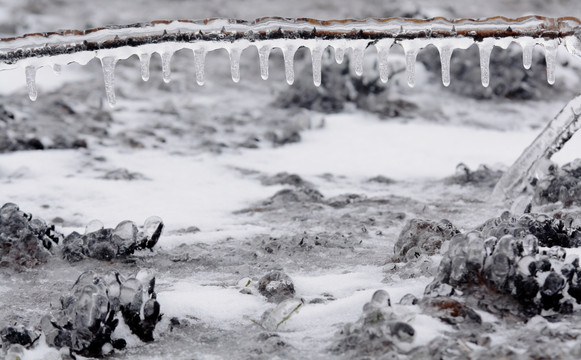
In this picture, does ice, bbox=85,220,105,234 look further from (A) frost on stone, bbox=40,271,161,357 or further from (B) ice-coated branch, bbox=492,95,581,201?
(B) ice-coated branch, bbox=492,95,581,201

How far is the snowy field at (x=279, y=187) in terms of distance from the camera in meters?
2.13

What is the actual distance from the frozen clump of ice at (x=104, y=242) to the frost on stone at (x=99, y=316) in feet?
2.17

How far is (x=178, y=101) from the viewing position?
6023 millimetres

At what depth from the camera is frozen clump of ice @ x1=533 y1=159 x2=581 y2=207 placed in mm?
3262

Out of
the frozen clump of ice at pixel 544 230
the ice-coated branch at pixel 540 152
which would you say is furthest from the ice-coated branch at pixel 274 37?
the frozen clump of ice at pixel 544 230

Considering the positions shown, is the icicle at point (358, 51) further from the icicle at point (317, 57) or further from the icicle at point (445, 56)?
the icicle at point (445, 56)

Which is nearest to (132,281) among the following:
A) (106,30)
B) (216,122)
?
(106,30)

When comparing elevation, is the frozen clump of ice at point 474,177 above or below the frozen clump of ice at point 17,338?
above

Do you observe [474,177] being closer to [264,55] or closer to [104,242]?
[264,55]

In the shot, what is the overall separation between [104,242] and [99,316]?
87 centimetres

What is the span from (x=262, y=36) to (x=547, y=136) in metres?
1.46

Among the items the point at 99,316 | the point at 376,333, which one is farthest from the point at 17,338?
the point at 376,333

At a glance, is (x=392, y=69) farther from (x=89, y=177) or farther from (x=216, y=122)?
(x=89, y=177)

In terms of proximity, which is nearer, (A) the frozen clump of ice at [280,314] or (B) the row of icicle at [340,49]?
(A) the frozen clump of ice at [280,314]
